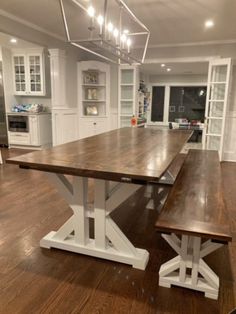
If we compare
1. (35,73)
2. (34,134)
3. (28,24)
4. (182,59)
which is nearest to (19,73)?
(35,73)

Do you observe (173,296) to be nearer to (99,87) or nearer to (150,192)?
(150,192)

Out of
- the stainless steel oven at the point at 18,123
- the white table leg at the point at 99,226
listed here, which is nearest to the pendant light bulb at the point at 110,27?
the white table leg at the point at 99,226

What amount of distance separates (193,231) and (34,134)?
5.50 m

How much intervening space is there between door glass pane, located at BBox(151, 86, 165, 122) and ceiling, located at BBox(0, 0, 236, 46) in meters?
4.30

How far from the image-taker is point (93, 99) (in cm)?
600

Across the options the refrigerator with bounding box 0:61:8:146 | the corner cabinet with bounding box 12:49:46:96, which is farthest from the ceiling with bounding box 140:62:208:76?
the refrigerator with bounding box 0:61:8:146

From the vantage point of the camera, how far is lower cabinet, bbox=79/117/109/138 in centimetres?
597

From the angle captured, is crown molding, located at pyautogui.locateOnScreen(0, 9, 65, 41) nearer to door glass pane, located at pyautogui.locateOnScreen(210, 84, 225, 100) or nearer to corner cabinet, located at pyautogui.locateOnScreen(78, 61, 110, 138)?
corner cabinet, located at pyautogui.locateOnScreen(78, 61, 110, 138)

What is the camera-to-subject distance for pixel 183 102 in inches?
361

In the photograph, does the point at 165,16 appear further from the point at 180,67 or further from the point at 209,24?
the point at 180,67

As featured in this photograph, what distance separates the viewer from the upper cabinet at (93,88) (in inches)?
225

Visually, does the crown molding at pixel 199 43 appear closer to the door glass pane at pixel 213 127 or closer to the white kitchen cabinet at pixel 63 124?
the door glass pane at pixel 213 127

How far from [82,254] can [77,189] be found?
0.55 meters

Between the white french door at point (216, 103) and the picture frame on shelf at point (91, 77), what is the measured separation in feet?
8.51
